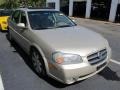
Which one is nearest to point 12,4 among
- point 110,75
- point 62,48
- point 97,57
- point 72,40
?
point 72,40

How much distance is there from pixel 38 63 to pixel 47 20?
1.46 m

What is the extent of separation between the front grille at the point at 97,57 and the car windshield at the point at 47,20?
162cm

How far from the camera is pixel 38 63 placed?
439 cm

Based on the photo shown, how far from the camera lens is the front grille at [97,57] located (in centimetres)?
375

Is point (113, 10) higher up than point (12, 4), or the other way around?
point (113, 10)

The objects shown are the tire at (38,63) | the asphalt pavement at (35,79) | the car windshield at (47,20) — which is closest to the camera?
the asphalt pavement at (35,79)

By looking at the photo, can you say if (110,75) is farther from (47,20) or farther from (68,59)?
(47,20)

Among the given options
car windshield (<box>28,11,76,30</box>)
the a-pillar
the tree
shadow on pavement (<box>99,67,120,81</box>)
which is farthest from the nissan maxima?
the tree

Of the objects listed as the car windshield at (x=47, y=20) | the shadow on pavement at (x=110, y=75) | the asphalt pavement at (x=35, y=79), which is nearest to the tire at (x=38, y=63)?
the asphalt pavement at (x=35, y=79)

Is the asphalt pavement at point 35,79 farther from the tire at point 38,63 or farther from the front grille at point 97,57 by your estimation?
the front grille at point 97,57

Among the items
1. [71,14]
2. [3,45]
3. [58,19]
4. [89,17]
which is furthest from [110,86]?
[71,14]

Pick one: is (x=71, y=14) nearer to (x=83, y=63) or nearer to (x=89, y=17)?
(x=89, y=17)

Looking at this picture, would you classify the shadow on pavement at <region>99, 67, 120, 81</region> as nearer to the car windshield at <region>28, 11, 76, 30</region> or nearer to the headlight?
the headlight

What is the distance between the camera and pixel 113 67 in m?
5.09
